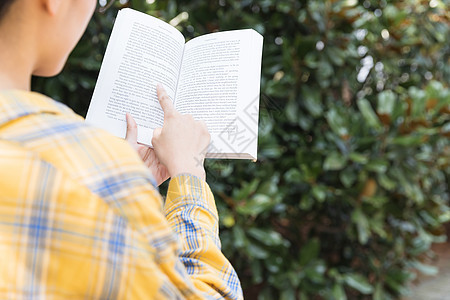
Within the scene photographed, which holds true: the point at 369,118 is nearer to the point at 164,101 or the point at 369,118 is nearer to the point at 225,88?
the point at 225,88

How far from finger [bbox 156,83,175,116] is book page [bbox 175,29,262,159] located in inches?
2.0

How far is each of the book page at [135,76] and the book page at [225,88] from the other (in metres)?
0.04

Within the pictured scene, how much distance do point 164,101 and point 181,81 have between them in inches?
4.2

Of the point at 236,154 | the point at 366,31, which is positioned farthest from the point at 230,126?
the point at 366,31

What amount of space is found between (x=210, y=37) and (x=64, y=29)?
434 millimetres

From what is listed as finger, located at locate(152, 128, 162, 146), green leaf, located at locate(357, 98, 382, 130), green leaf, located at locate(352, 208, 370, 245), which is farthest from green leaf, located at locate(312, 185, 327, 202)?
finger, located at locate(152, 128, 162, 146)

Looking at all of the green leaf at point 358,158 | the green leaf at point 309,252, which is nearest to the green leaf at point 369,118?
the green leaf at point 358,158

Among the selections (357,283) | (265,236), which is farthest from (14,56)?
(357,283)

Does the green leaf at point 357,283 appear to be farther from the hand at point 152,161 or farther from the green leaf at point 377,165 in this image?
the hand at point 152,161

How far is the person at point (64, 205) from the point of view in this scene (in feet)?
1.07

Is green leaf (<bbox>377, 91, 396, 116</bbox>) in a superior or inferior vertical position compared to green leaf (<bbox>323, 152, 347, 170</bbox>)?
superior

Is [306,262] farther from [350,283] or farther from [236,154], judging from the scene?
[236,154]

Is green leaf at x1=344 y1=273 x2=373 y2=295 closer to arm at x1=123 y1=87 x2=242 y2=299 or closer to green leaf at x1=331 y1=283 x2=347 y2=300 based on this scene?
green leaf at x1=331 y1=283 x2=347 y2=300

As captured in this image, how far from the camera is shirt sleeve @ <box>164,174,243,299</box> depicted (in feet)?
1.76
